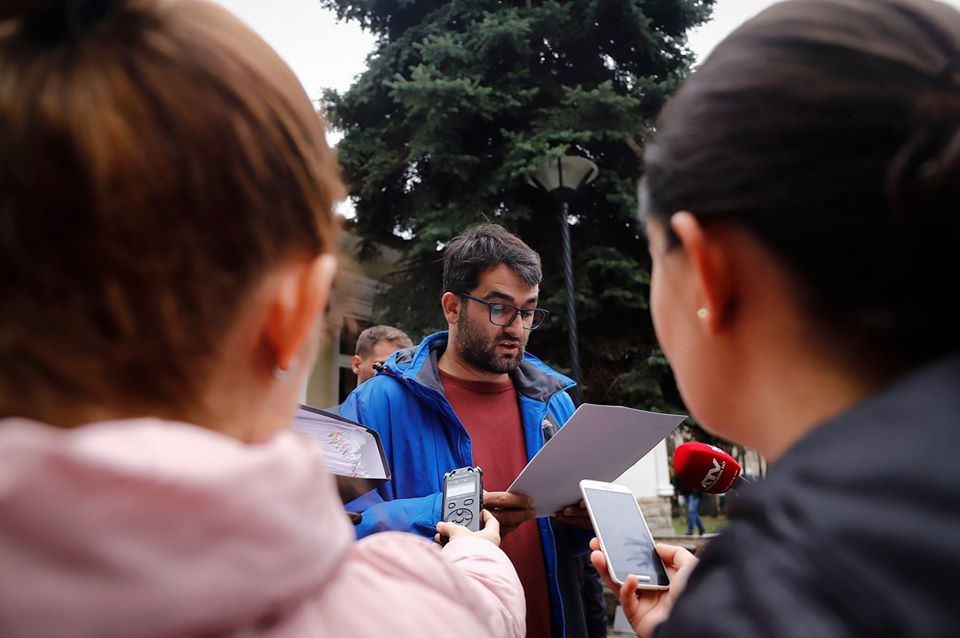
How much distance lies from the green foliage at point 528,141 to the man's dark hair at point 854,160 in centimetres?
808

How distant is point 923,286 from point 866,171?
5.1 inches

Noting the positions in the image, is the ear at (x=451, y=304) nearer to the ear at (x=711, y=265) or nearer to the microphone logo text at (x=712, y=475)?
the microphone logo text at (x=712, y=475)

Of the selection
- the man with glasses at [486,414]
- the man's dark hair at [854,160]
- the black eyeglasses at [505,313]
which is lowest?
the man with glasses at [486,414]

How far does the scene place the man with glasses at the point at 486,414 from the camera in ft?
9.32

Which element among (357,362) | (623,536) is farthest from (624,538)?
(357,362)

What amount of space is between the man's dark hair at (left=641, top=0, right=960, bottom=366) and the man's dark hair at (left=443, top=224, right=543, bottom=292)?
2642 millimetres

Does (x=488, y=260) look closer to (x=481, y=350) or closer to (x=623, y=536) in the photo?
(x=481, y=350)

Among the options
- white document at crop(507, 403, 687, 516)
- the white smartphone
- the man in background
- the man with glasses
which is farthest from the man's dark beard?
the man in background

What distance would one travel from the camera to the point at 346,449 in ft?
6.86

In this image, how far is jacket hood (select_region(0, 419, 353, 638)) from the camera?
65 centimetres

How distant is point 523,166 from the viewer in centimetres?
929

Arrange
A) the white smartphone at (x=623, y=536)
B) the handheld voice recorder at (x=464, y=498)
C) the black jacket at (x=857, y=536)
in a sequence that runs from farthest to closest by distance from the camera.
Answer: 1. the handheld voice recorder at (x=464, y=498)
2. the white smartphone at (x=623, y=536)
3. the black jacket at (x=857, y=536)

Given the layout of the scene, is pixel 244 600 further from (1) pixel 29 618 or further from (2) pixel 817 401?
(2) pixel 817 401

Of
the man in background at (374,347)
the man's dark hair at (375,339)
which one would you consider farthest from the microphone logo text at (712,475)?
the man's dark hair at (375,339)
